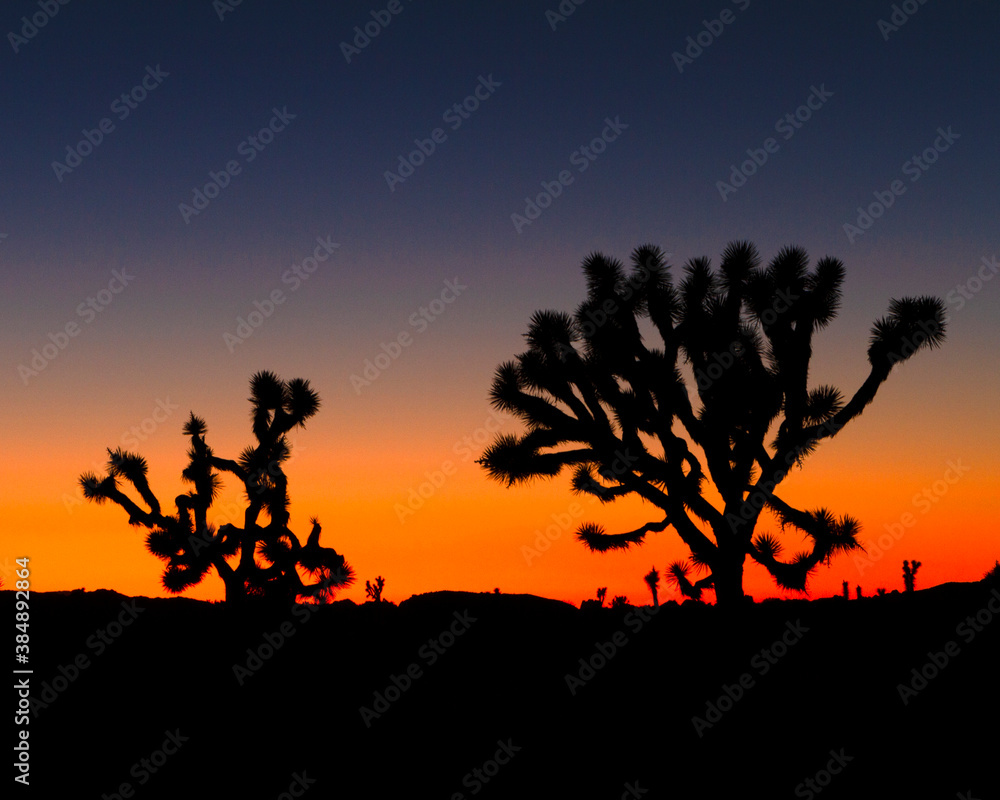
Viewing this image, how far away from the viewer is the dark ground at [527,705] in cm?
619

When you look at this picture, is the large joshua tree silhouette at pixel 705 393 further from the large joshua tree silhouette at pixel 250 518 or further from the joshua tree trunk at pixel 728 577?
the large joshua tree silhouette at pixel 250 518

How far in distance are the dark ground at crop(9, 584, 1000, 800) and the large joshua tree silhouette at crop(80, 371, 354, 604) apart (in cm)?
664

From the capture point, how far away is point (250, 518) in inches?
681

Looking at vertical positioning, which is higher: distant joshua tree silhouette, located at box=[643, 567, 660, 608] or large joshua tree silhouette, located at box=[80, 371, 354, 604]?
large joshua tree silhouette, located at box=[80, 371, 354, 604]

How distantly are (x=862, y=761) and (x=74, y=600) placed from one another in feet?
35.5

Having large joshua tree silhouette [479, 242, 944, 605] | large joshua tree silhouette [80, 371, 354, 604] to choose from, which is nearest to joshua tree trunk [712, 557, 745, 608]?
large joshua tree silhouette [479, 242, 944, 605]

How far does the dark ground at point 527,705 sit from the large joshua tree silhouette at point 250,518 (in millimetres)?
6637

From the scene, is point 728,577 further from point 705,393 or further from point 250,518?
point 250,518

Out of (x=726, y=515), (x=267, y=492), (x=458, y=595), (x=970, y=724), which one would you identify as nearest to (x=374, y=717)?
(x=970, y=724)

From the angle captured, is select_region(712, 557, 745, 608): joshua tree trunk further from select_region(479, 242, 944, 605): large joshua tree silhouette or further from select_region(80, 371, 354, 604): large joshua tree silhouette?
select_region(80, 371, 354, 604): large joshua tree silhouette

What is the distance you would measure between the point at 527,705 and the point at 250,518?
36.3ft

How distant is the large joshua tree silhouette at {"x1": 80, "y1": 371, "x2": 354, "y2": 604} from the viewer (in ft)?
56.2

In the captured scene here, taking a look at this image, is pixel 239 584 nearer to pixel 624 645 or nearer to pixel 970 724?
pixel 624 645

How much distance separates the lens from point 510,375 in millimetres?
13672
